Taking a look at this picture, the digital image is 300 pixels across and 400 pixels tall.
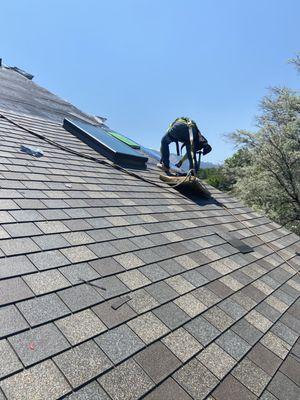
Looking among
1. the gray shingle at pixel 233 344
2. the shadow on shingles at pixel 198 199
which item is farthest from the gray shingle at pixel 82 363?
the shadow on shingles at pixel 198 199

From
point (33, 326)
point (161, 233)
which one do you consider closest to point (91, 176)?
point (161, 233)

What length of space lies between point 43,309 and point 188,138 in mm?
5642

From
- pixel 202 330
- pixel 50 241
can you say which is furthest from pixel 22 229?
pixel 202 330

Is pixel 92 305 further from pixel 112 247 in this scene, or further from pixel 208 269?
pixel 208 269

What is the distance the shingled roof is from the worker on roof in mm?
2109

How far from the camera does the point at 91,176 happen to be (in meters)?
5.59

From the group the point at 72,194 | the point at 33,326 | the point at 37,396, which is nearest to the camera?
the point at 37,396

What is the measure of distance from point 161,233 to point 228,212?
10.1ft

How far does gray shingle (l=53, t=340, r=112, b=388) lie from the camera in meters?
1.97

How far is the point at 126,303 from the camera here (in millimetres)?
2842

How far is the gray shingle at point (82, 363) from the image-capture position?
1.97 meters

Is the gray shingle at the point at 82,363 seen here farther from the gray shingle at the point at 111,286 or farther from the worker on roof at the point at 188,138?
the worker on roof at the point at 188,138

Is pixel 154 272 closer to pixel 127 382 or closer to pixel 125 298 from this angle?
pixel 125 298

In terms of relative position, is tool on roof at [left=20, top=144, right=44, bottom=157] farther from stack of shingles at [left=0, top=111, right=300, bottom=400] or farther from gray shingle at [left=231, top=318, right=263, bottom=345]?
gray shingle at [left=231, top=318, right=263, bottom=345]
